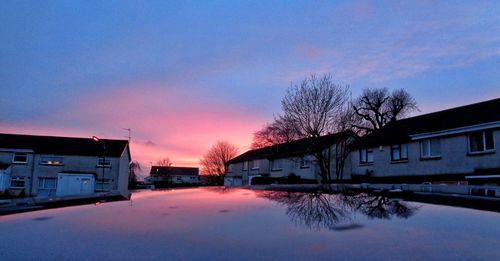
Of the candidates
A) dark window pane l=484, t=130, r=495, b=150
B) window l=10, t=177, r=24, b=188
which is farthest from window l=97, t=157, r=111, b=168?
dark window pane l=484, t=130, r=495, b=150

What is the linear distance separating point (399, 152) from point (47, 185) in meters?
38.1

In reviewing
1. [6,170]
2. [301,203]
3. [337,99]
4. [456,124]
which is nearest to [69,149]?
[6,170]

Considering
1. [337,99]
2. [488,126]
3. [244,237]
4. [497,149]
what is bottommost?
[244,237]

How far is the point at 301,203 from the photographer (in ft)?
8.77

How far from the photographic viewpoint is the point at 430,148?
932 inches

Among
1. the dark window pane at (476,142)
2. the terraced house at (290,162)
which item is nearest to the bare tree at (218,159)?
the terraced house at (290,162)

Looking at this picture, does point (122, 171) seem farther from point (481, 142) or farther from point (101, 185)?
point (481, 142)

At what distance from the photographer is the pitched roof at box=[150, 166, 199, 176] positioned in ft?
337

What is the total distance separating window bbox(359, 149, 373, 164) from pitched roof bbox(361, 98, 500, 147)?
22.1 inches

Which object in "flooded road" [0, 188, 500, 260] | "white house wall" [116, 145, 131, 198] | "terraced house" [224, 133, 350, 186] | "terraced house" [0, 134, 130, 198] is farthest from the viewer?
"white house wall" [116, 145, 131, 198]

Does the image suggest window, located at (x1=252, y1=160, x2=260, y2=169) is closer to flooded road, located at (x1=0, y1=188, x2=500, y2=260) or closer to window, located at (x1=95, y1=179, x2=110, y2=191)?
window, located at (x1=95, y1=179, x2=110, y2=191)

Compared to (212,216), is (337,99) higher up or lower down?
higher up

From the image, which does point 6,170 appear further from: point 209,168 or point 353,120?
point 209,168

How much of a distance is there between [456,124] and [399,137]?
14.2 ft
